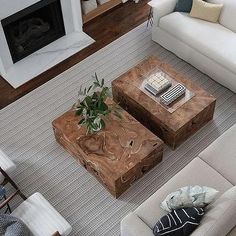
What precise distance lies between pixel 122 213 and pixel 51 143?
1.07m

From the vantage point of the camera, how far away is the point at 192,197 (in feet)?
9.83

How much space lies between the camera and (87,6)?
5.37m

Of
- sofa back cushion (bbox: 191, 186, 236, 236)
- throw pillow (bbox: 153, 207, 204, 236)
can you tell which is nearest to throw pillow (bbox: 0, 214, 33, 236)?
throw pillow (bbox: 153, 207, 204, 236)

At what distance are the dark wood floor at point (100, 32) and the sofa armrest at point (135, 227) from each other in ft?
7.24

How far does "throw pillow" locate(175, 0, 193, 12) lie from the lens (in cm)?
484

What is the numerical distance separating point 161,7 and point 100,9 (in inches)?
42.0

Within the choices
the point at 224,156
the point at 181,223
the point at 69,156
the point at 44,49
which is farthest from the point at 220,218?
the point at 44,49

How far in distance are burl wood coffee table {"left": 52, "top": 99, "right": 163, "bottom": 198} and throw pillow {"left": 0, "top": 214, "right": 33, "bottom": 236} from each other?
0.85 m

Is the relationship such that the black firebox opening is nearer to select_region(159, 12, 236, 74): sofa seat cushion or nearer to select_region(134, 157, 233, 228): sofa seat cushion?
select_region(159, 12, 236, 74): sofa seat cushion

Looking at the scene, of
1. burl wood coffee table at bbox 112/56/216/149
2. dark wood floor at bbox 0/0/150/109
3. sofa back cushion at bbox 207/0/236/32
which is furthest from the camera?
dark wood floor at bbox 0/0/150/109

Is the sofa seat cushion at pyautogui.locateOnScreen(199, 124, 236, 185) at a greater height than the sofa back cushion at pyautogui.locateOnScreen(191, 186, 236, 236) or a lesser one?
lesser

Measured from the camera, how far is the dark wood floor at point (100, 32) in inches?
189

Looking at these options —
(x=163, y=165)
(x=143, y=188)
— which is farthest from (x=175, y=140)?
(x=143, y=188)

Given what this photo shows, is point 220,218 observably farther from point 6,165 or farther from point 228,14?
point 228,14
